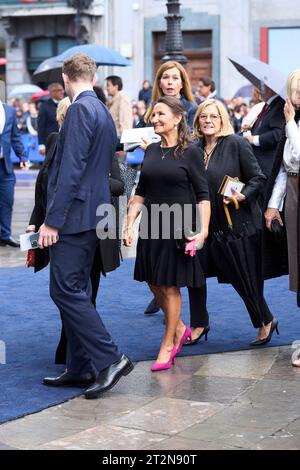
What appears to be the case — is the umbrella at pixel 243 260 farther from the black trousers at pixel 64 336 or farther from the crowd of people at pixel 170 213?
the black trousers at pixel 64 336

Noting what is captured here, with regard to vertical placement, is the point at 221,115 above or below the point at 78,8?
below

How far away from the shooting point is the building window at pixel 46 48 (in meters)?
34.3

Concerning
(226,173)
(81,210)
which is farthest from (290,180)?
(81,210)

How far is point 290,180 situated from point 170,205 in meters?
0.90

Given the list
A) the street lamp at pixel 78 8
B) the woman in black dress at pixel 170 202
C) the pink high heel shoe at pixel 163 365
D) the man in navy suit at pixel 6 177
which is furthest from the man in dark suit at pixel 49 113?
the street lamp at pixel 78 8

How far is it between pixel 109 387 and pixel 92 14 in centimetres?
2780

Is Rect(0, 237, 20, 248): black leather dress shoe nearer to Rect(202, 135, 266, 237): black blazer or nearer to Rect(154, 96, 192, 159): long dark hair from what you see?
Rect(202, 135, 266, 237): black blazer

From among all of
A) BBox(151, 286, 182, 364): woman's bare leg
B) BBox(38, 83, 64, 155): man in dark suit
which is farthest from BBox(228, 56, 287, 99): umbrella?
BBox(38, 83, 64, 155): man in dark suit

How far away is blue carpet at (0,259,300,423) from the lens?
627cm

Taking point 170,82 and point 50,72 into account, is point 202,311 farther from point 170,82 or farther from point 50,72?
point 50,72

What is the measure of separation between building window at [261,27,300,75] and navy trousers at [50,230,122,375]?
87.8 ft

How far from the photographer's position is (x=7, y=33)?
113 ft

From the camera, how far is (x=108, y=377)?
6043 millimetres
